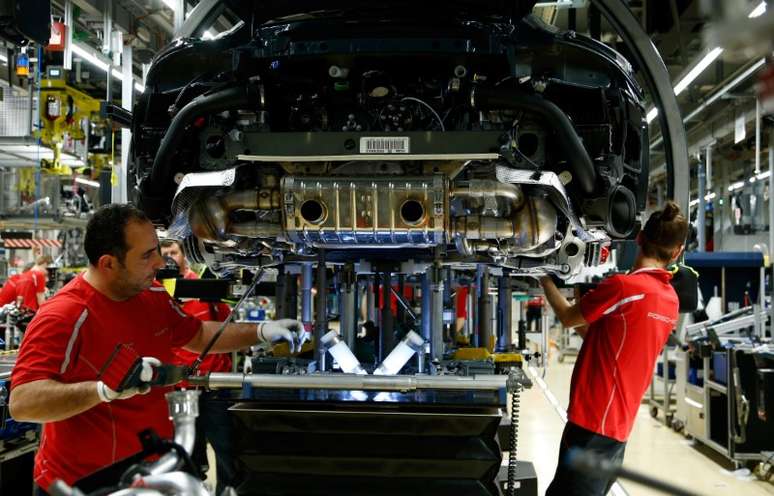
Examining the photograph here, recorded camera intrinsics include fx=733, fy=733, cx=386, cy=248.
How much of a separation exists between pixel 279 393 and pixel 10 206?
869 cm

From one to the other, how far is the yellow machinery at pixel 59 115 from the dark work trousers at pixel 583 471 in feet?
24.6

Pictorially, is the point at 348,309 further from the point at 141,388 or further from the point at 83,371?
the point at 141,388

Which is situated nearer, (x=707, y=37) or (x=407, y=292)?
(x=707, y=37)

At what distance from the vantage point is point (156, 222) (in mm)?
2912

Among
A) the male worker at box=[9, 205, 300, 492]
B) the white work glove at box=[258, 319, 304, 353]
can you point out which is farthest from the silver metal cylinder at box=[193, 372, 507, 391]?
the male worker at box=[9, 205, 300, 492]

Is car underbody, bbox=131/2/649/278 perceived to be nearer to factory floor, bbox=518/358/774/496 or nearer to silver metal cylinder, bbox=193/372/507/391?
silver metal cylinder, bbox=193/372/507/391

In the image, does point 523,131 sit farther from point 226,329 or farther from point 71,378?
point 71,378

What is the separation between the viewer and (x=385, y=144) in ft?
7.94

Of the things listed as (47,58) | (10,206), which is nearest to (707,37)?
(47,58)

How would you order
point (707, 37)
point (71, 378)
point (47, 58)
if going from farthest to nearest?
point (47, 58) < point (71, 378) < point (707, 37)

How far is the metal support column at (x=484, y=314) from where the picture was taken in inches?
164

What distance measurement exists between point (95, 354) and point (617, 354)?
1.79 m

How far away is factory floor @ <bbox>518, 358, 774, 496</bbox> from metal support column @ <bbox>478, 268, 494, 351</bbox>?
1031 millimetres

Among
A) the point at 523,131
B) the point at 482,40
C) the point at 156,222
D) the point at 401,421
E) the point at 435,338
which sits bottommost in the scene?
the point at 401,421
